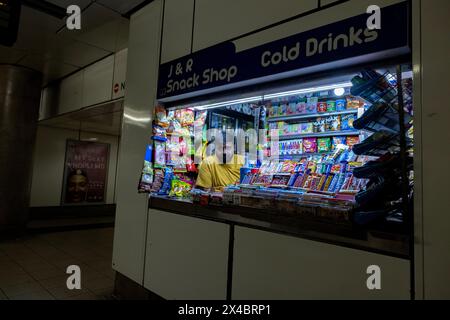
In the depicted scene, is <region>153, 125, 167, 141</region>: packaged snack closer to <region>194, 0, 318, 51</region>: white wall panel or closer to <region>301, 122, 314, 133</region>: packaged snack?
<region>194, 0, 318, 51</region>: white wall panel

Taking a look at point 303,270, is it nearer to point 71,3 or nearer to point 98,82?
point 71,3

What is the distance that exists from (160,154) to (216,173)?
57 cm

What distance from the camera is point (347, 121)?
Answer: 2.76m

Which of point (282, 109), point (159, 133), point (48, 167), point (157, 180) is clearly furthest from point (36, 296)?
point (48, 167)

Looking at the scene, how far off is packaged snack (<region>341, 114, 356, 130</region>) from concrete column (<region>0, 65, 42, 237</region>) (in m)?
5.65

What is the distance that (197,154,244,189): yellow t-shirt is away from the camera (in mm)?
2738

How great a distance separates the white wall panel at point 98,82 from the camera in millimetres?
4391

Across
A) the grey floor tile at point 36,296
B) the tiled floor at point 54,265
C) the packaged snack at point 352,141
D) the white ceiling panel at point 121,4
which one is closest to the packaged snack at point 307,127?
the packaged snack at point 352,141

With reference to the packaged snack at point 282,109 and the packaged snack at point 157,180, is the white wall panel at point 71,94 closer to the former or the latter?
the packaged snack at point 157,180

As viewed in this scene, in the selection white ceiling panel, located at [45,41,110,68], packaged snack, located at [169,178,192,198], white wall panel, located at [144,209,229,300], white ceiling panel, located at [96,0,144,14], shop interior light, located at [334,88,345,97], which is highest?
white ceiling panel, located at [45,41,110,68]

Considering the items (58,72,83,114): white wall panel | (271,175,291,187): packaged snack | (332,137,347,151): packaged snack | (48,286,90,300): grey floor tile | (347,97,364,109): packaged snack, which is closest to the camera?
(271,175,291,187): packaged snack

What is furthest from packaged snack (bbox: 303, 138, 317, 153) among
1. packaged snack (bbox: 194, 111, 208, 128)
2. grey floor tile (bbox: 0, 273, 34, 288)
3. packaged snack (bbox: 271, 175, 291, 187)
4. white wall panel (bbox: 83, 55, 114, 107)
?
grey floor tile (bbox: 0, 273, 34, 288)

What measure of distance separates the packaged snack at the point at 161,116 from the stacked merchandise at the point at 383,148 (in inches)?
67.6
